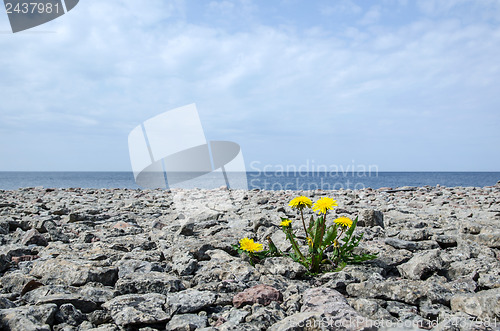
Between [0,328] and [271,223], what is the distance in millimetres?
3115

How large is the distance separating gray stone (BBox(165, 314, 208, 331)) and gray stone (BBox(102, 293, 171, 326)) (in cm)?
5

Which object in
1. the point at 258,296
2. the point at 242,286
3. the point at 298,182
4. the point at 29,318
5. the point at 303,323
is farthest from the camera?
the point at 298,182

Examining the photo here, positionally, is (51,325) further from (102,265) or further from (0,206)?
(0,206)

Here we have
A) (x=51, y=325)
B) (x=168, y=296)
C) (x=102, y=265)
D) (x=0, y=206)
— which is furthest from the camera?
(x=0, y=206)

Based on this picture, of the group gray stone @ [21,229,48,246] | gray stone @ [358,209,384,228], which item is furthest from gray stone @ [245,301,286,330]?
gray stone @ [21,229,48,246]

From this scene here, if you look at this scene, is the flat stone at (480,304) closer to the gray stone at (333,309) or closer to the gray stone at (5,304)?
the gray stone at (333,309)

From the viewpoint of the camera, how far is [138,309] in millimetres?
1954

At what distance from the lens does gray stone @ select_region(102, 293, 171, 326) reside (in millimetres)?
1871

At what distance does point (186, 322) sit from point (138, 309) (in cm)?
30

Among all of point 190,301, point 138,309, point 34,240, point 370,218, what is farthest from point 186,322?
point 370,218

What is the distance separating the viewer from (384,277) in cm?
258

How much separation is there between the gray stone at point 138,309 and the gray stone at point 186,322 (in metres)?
0.05

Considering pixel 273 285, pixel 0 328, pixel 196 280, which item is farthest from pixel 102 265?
pixel 273 285

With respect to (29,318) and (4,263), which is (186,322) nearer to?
(29,318)
